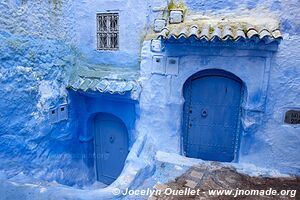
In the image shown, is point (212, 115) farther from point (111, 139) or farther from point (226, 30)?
point (111, 139)

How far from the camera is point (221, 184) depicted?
4.20m

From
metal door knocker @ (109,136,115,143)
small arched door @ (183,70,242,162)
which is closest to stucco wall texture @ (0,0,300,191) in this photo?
small arched door @ (183,70,242,162)

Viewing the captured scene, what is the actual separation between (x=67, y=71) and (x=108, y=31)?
1421 mm

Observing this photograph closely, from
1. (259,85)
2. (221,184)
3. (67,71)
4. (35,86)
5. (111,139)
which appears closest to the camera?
(221,184)

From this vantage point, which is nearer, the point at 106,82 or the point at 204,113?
the point at 204,113

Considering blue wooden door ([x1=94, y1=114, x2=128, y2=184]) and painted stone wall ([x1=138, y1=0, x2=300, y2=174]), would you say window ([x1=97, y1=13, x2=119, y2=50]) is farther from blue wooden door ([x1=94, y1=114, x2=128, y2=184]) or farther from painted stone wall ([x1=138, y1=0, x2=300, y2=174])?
blue wooden door ([x1=94, y1=114, x2=128, y2=184])

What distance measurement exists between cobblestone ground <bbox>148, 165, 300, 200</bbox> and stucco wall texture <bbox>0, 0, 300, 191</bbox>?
0.53 meters

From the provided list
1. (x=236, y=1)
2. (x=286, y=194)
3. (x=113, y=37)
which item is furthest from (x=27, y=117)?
(x=286, y=194)

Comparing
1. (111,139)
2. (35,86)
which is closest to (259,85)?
(111,139)

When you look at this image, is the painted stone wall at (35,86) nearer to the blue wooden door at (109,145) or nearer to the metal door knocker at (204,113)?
the blue wooden door at (109,145)

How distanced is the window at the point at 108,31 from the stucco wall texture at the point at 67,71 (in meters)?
0.15

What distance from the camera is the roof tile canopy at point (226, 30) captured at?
379cm

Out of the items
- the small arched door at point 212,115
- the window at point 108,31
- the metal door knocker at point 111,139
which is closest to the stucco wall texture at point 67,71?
the window at point 108,31

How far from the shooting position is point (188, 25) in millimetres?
4473
